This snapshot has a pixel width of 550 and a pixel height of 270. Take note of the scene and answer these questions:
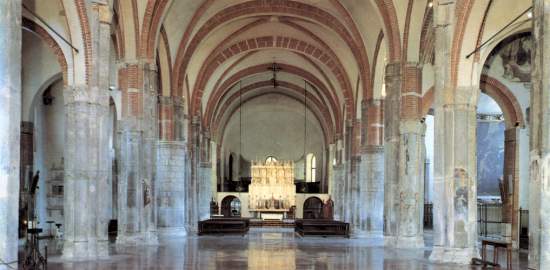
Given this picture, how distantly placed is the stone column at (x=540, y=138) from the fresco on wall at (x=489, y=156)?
20.2m

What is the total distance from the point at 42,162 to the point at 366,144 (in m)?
13.3

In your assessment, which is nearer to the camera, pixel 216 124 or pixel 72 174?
pixel 72 174

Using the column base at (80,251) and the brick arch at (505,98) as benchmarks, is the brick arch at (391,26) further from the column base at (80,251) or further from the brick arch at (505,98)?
the column base at (80,251)

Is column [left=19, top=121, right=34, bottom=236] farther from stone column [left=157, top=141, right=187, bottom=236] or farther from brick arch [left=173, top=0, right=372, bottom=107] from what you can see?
brick arch [left=173, top=0, right=372, bottom=107]

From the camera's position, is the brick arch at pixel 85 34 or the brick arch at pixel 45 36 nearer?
the brick arch at pixel 85 34

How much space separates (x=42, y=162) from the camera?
2477 centimetres

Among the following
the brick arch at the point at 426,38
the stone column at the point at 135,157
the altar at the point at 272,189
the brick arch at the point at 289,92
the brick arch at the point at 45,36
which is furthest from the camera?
the brick arch at the point at 289,92

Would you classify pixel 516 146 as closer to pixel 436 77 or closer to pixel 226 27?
pixel 436 77

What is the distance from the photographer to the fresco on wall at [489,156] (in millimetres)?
29141

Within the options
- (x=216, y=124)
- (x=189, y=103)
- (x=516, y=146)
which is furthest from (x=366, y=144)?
(x=216, y=124)

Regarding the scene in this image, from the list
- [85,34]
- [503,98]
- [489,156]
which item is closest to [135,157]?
[85,34]

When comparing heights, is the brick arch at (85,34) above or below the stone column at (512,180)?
above

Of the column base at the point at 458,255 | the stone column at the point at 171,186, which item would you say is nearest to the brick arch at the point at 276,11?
the stone column at the point at 171,186

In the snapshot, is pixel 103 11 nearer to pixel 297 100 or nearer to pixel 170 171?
pixel 170 171
